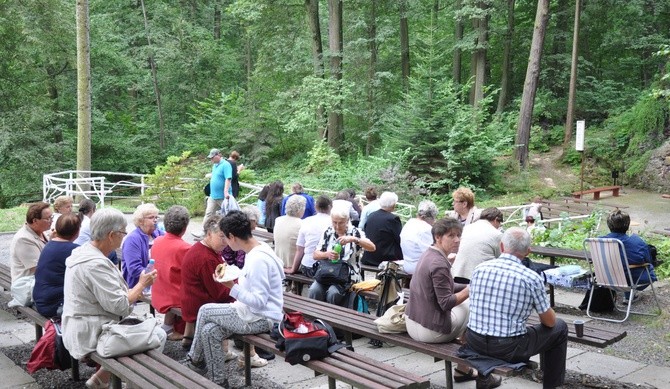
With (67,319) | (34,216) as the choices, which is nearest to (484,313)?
(67,319)

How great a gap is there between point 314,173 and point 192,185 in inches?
268

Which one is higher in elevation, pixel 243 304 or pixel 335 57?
pixel 335 57

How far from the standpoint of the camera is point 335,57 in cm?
2444

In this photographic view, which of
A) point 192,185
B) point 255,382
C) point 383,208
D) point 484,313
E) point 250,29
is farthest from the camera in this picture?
point 250,29

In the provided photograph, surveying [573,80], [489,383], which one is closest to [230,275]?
[489,383]

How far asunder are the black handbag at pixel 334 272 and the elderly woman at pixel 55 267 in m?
2.32

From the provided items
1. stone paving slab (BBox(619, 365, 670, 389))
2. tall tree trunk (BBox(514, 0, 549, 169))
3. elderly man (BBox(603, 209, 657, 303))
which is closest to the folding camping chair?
elderly man (BBox(603, 209, 657, 303))

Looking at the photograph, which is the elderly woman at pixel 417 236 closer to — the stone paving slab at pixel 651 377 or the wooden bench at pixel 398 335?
the wooden bench at pixel 398 335

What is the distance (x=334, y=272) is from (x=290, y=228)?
50.3 inches

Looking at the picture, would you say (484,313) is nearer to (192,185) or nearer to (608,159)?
(192,185)

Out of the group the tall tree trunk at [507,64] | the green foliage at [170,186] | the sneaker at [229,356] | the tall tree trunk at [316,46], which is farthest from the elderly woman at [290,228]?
the tall tree trunk at [507,64]

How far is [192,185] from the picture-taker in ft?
55.1

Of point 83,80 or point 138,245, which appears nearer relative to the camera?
point 138,245

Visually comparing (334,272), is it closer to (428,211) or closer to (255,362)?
(255,362)
